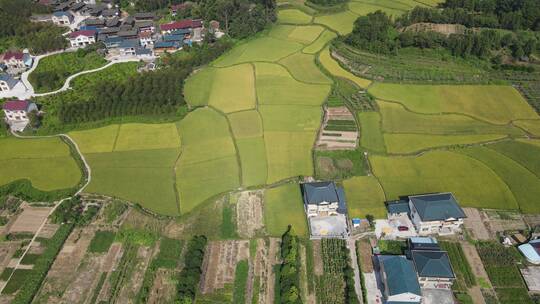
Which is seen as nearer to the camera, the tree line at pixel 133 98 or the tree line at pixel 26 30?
the tree line at pixel 133 98

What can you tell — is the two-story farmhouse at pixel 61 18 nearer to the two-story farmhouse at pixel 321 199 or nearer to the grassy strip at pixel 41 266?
the grassy strip at pixel 41 266

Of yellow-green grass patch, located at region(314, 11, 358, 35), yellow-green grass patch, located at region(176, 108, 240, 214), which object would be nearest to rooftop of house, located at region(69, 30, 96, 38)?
yellow-green grass patch, located at region(176, 108, 240, 214)

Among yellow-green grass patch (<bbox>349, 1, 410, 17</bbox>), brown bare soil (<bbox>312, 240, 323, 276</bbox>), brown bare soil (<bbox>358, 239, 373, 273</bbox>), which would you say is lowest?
brown bare soil (<bbox>312, 240, 323, 276</bbox>)

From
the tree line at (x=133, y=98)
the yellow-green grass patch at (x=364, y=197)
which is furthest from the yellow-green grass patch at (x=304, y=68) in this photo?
the yellow-green grass patch at (x=364, y=197)

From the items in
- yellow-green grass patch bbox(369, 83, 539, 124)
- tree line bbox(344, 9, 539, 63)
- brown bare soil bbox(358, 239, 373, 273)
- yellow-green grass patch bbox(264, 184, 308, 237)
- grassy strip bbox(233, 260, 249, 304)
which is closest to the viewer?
grassy strip bbox(233, 260, 249, 304)

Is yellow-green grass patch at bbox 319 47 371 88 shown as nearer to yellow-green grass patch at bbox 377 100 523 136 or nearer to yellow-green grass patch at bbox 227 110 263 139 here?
yellow-green grass patch at bbox 377 100 523 136
